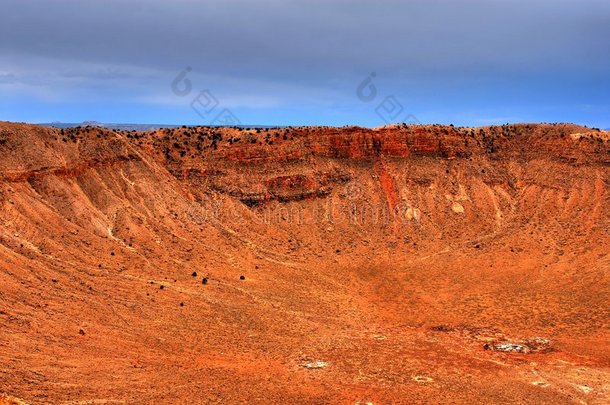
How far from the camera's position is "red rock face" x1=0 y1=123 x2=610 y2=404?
28594 millimetres

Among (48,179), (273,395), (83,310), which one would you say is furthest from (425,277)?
(48,179)

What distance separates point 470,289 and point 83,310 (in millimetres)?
29198

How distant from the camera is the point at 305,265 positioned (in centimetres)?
4834

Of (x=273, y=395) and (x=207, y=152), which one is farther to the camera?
(x=207, y=152)

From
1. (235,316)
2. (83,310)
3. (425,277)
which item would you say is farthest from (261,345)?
(425,277)

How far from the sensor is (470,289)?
4462 cm

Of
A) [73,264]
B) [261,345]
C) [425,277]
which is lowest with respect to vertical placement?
[261,345]

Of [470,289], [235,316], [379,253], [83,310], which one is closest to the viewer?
[83,310]

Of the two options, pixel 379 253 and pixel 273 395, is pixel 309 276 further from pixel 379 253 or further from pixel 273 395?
pixel 273 395

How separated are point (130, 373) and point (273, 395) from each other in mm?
7089

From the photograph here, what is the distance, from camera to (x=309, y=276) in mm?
45969

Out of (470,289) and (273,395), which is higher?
(470,289)

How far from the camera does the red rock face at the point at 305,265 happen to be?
93.8 ft

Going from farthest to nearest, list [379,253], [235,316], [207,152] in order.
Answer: [207,152] → [379,253] → [235,316]
